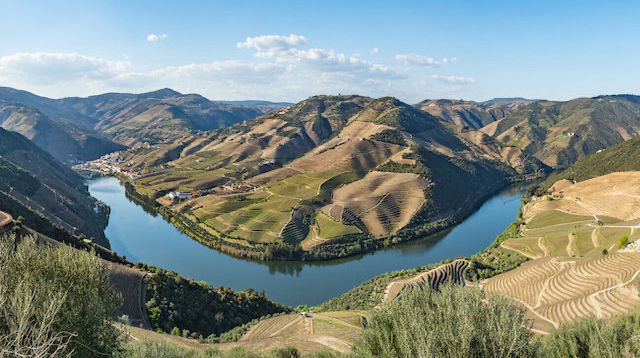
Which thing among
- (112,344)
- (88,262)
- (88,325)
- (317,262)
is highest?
(88,262)

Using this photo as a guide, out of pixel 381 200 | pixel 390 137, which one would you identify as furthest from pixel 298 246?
pixel 390 137

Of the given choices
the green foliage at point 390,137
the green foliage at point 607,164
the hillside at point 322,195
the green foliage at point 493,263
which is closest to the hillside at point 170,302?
the hillside at point 322,195

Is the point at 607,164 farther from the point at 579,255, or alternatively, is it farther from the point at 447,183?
the point at 579,255

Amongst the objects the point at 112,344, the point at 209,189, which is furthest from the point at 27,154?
the point at 112,344

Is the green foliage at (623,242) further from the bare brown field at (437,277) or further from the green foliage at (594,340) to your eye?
the green foliage at (594,340)

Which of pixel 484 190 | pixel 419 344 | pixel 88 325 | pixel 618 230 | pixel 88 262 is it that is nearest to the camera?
pixel 419 344

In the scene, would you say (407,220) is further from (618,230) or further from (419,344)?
(419,344)
